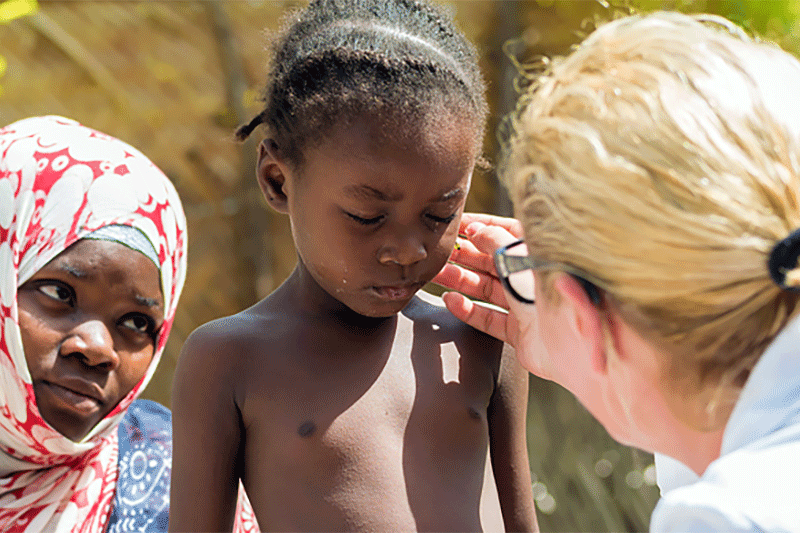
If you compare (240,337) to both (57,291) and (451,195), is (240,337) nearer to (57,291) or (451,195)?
(451,195)

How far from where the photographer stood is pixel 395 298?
1841 mm

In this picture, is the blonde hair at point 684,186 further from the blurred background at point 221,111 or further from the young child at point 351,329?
the blurred background at point 221,111

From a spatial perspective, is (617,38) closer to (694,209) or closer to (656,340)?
(694,209)

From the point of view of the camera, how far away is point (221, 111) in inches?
200

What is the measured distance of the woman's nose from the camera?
2260 mm

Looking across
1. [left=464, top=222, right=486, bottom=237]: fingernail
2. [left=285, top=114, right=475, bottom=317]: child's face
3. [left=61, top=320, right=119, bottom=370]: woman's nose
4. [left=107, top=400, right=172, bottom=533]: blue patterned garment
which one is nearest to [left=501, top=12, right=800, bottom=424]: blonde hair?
[left=285, top=114, right=475, bottom=317]: child's face

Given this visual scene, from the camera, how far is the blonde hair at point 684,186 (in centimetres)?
118

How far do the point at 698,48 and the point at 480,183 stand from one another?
4086 millimetres

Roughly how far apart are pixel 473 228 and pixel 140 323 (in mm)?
1080

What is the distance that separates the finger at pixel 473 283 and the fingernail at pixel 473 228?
0.31ft

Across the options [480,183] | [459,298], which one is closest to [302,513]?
[459,298]

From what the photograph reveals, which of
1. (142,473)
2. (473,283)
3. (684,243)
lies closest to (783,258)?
(684,243)

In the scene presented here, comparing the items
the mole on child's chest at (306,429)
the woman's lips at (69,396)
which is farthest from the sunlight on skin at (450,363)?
the woman's lips at (69,396)

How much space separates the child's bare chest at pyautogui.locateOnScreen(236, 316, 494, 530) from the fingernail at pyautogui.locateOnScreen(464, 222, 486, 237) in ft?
1.08
